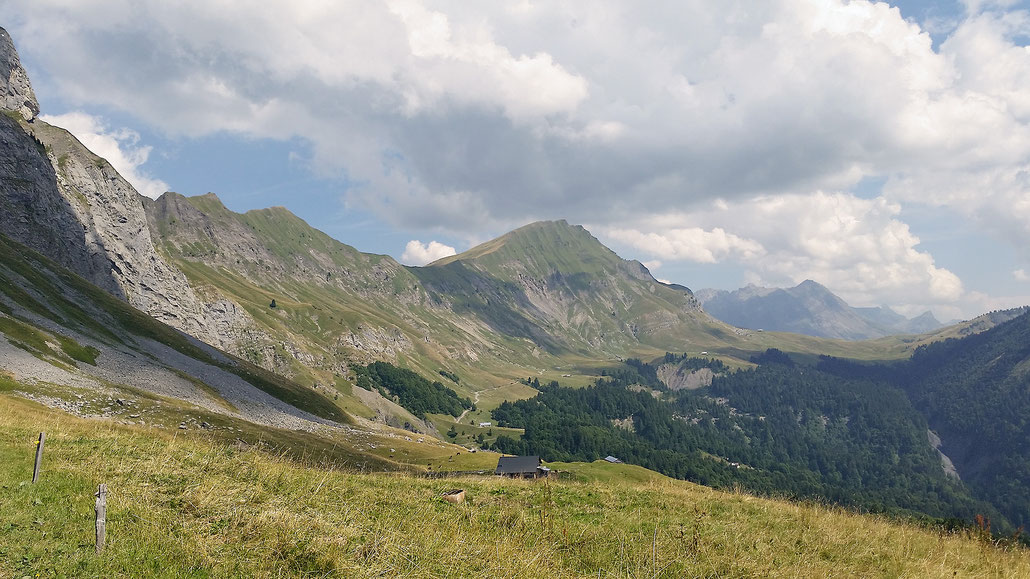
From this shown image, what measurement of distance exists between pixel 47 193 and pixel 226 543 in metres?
186

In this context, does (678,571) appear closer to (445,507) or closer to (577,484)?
(445,507)

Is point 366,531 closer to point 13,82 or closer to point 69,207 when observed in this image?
point 69,207

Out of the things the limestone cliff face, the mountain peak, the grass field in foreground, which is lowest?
the grass field in foreground

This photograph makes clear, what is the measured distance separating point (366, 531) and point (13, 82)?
24312 centimetres

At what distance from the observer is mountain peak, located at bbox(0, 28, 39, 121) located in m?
164

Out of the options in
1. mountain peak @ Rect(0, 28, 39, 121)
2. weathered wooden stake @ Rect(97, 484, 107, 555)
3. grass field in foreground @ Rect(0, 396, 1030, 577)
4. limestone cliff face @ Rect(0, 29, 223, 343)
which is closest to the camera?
weathered wooden stake @ Rect(97, 484, 107, 555)

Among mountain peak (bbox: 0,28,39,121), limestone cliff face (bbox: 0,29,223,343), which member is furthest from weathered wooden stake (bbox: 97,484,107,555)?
mountain peak (bbox: 0,28,39,121)

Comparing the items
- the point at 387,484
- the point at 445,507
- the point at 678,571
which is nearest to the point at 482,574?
the point at 678,571

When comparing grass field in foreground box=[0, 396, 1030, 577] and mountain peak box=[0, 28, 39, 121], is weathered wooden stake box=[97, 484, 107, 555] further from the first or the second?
mountain peak box=[0, 28, 39, 121]

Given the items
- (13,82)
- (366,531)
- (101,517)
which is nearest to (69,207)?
(13,82)

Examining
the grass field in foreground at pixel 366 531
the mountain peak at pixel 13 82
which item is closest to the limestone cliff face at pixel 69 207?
the mountain peak at pixel 13 82

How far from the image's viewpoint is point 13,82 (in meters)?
168

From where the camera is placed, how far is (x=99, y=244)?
164 metres

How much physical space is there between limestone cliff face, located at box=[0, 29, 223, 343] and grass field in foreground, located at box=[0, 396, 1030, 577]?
519ft
